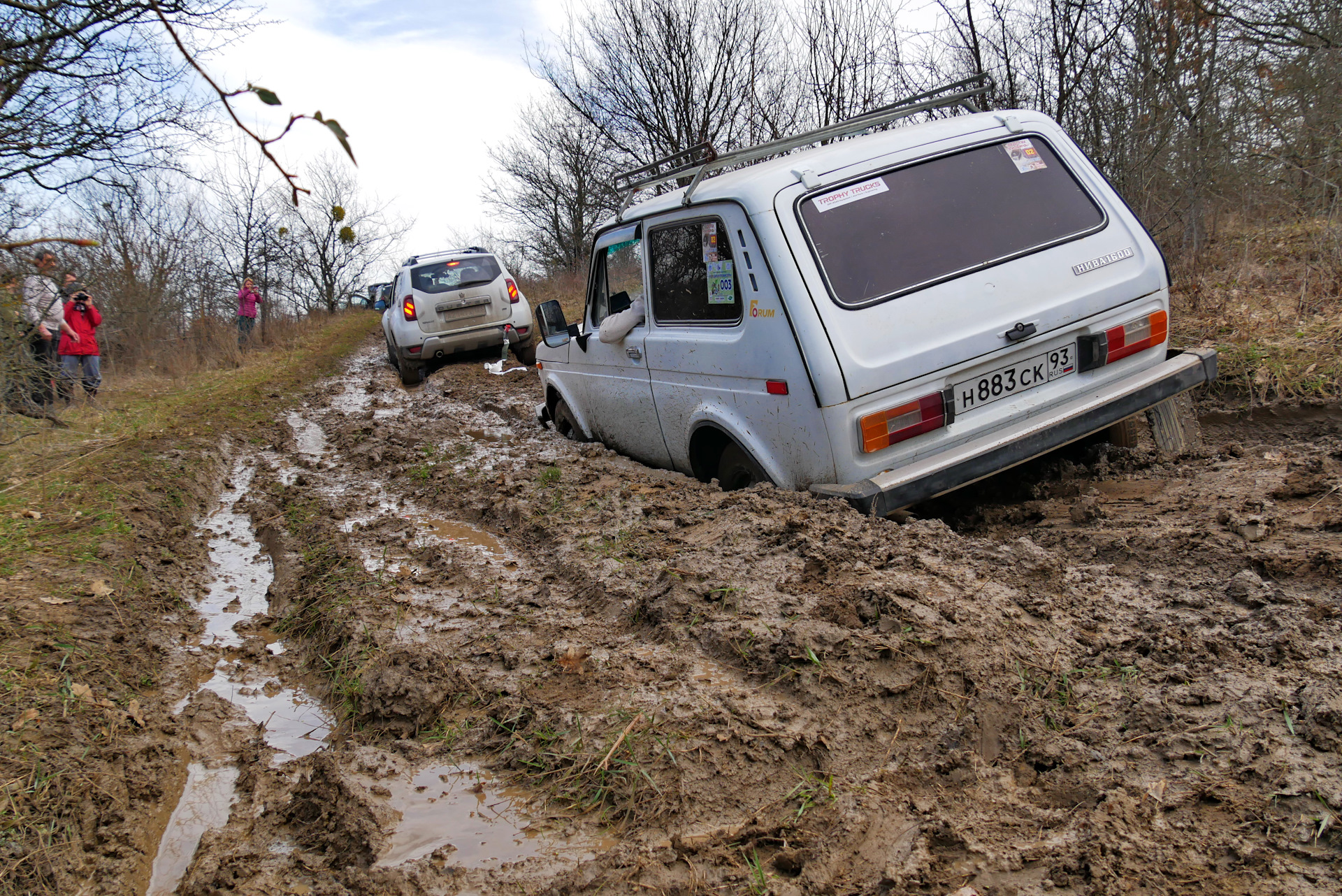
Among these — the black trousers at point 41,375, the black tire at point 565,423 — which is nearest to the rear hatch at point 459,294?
the black trousers at point 41,375

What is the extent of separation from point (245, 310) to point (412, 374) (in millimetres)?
9047

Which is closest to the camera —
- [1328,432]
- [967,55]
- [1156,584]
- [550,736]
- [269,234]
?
[550,736]

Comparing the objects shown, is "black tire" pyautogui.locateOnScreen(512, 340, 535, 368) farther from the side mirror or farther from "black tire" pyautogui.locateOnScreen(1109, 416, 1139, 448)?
"black tire" pyautogui.locateOnScreen(1109, 416, 1139, 448)

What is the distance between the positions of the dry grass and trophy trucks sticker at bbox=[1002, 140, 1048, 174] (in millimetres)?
2296

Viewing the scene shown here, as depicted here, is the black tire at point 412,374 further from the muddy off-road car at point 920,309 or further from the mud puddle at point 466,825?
the mud puddle at point 466,825

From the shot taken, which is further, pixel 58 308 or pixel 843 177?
pixel 58 308

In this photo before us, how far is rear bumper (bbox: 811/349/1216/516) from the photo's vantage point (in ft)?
11.1

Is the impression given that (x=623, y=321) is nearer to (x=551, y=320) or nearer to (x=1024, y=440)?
(x=551, y=320)

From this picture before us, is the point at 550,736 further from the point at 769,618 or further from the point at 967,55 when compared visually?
the point at 967,55

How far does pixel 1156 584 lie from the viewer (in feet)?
9.19

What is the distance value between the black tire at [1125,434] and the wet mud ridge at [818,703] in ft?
0.28

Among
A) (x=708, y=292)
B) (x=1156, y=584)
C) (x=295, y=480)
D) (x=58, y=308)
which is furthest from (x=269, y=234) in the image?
(x=1156, y=584)

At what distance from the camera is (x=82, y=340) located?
392 inches

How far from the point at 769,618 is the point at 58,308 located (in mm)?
9111
